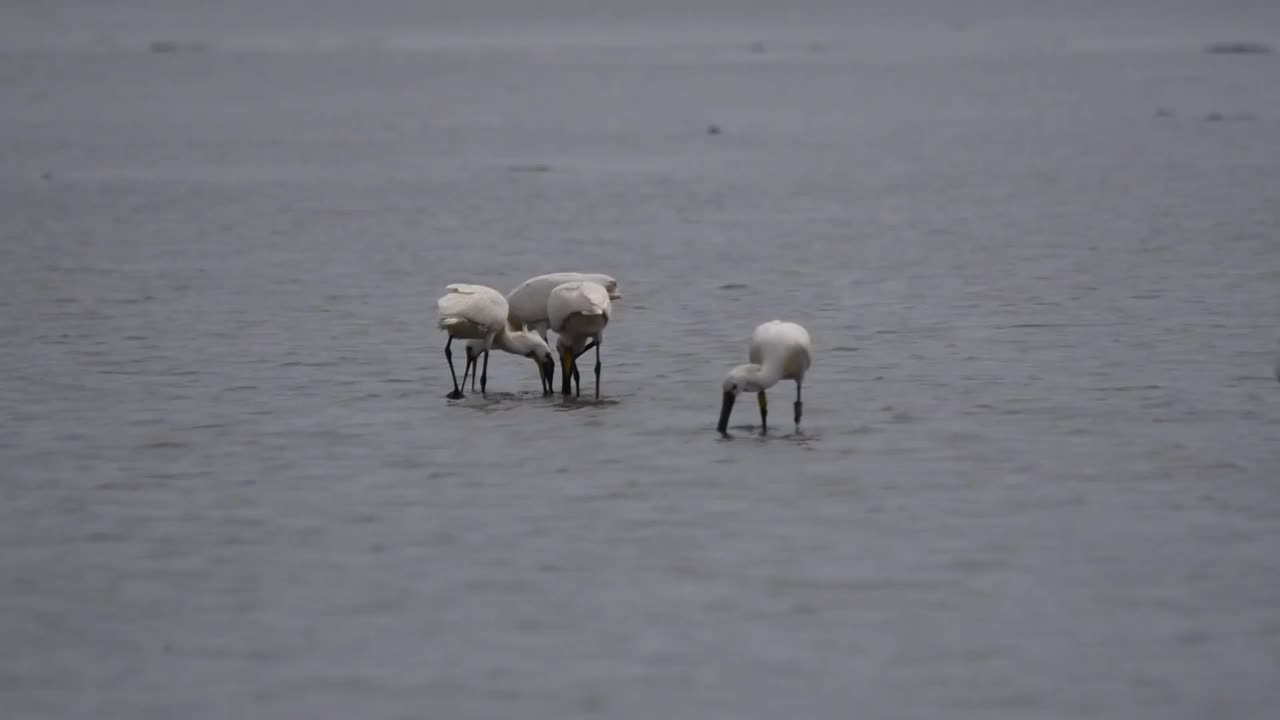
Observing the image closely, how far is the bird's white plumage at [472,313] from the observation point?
1606 cm

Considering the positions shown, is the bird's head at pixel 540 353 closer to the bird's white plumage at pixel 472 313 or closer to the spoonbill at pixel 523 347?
the spoonbill at pixel 523 347

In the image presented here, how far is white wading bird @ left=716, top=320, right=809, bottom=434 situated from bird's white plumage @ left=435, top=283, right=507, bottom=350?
96.9 inches

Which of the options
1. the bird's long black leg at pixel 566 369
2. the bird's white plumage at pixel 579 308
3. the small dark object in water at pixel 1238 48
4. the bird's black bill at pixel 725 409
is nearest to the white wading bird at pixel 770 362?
the bird's black bill at pixel 725 409

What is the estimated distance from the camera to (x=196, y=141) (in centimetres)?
6450

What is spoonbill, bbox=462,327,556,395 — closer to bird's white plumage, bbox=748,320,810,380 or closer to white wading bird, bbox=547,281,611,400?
white wading bird, bbox=547,281,611,400

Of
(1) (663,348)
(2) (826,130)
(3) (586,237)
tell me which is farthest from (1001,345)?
(2) (826,130)

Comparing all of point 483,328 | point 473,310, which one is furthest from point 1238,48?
point 473,310

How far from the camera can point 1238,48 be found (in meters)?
153

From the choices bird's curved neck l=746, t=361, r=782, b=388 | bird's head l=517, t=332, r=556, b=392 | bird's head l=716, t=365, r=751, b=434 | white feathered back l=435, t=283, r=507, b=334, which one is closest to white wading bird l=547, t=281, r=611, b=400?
bird's head l=517, t=332, r=556, b=392

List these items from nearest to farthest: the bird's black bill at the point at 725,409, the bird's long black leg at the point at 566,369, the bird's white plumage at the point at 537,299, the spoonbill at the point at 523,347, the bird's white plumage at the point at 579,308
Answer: the bird's black bill at the point at 725,409, the bird's white plumage at the point at 579,308, the bird's long black leg at the point at 566,369, the spoonbill at the point at 523,347, the bird's white plumage at the point at 537,299

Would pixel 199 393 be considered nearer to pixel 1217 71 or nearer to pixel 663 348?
pixel 663 348

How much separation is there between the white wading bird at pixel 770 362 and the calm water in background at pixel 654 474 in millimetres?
415

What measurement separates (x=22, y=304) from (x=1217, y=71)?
92.9m

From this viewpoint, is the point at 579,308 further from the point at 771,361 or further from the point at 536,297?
the point at 771,361
